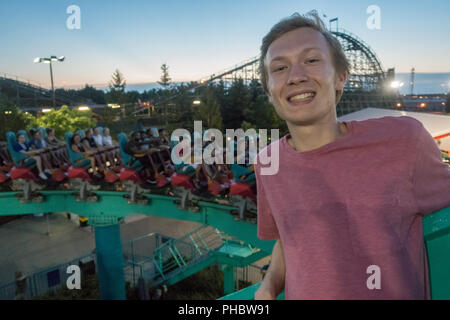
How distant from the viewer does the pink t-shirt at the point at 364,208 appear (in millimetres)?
611

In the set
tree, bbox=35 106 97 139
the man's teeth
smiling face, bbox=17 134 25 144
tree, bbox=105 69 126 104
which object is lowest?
smiling face, bbox=17 134 25 144

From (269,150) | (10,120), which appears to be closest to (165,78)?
(10,120)

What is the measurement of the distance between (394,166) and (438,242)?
0.47ft

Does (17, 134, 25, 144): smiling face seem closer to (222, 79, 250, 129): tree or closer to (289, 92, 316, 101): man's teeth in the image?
(289, 92, 316, 101): man's teeth

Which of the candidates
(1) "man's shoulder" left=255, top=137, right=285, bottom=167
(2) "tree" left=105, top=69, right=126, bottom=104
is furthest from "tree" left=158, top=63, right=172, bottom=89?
(1) "man's shoulder" left=255, top=137, right=285, bottom=167

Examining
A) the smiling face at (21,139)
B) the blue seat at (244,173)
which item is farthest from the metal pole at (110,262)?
the blue seat at (244,173)

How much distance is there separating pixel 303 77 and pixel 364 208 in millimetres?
284

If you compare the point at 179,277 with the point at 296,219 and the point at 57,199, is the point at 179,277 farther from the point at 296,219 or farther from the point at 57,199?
the point at 296,219

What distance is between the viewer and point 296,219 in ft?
2.28

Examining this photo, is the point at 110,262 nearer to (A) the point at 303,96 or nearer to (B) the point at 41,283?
(B) the point at 41,283

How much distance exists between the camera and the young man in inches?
24.2

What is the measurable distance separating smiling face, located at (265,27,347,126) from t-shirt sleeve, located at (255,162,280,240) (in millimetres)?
162

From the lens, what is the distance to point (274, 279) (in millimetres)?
827

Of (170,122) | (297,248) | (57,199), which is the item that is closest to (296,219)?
(297,248)
